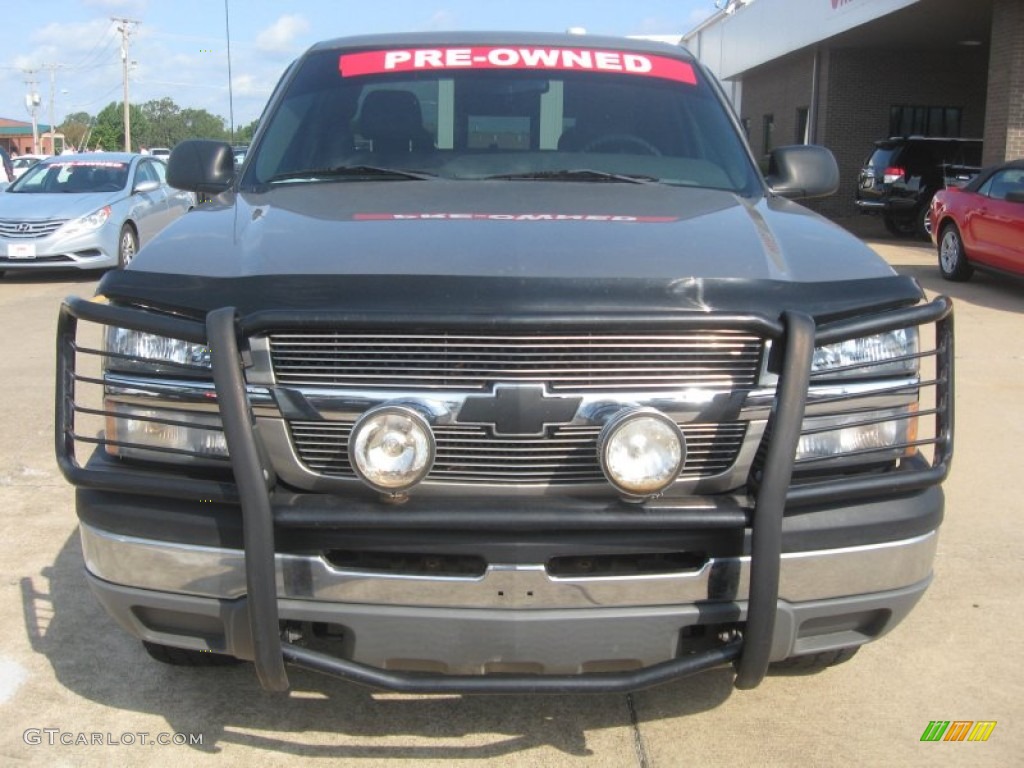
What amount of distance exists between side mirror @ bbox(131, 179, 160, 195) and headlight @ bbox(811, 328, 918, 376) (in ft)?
40.9

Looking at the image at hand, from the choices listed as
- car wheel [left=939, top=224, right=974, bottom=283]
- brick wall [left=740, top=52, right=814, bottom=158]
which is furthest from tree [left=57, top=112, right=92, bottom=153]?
car wheel [left=939, top=224, right=974, bottom=283]

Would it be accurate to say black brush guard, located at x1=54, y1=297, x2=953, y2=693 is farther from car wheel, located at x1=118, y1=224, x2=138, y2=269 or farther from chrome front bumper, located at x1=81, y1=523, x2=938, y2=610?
car wheel, located at x1=118, y1=224, x2=138, y2=269

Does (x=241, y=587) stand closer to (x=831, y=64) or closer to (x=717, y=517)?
(x=717, y=517)

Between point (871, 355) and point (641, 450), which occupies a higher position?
point (871, 355)

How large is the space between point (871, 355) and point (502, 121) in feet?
6.02

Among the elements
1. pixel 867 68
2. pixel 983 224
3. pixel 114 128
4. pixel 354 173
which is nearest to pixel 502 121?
pixel 354 173

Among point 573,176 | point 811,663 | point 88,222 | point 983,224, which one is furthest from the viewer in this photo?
point 88,222

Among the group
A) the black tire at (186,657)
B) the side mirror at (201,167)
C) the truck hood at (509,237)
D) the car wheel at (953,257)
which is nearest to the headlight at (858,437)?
the truck hood at (509,237)

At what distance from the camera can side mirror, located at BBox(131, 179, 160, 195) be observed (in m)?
13.6

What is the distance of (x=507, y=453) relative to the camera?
2.41 m

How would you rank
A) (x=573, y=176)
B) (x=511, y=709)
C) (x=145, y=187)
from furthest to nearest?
(x=145, y=187) → (x=573, y=176) → (x=511, y=709)

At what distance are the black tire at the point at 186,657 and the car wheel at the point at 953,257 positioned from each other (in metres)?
11.4

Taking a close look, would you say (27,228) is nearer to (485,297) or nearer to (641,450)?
(485,297)

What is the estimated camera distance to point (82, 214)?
42.0 ft
